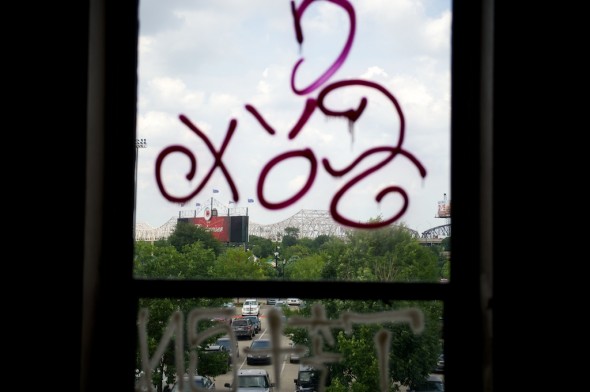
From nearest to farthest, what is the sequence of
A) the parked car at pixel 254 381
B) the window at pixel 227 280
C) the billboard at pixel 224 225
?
the window at pixel 227 280
the parked car at pixel 254 381
the billboard at pixel 224 225

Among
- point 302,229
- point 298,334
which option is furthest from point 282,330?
point 302,229

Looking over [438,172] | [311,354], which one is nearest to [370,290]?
Result: [311,354]

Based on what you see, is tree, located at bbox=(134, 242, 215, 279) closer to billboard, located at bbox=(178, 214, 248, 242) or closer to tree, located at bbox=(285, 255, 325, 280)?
billboard, located at bbox=(178, 214, 248, 242)

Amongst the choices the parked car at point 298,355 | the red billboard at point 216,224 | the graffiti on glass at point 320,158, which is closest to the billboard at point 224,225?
the red billboard at point 216,224

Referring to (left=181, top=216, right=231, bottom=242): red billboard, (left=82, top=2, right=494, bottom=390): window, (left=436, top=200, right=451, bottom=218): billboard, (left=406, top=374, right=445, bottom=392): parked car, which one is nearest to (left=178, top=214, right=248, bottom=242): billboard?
(left=181, top=216, right=231, bottom=242): red billboard

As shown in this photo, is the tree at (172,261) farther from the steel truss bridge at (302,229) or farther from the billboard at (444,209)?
the billboard at (444,209)
